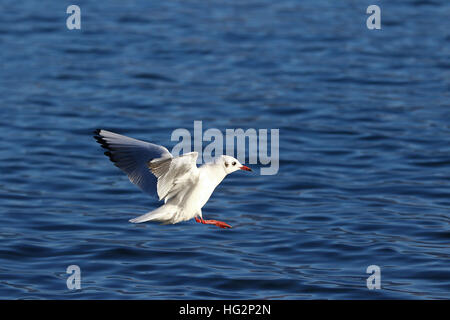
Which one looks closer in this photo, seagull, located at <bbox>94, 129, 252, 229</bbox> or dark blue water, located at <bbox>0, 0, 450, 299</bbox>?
seagull, located at <bbox>94, 129, 252, 229</bbox>

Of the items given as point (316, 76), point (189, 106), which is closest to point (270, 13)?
point (316, 76)

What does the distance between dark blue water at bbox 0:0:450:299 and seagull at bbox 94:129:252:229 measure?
1563mm

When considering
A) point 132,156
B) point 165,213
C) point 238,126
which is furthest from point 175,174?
point 238,126

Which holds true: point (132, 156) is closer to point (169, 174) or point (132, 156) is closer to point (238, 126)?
point (169, 174)

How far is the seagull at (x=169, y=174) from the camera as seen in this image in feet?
33.4

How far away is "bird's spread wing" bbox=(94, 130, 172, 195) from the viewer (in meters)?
10.8

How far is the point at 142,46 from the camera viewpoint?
86.0ft

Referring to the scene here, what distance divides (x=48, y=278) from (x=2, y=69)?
12550 millimetres

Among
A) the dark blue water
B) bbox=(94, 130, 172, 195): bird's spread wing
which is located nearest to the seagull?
bbox=(94, 130, 172, 195): bird's spread wing

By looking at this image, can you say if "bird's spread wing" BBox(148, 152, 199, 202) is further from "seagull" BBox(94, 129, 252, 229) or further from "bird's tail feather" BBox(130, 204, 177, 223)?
"bird's tail feather" BBox(130, 204, 177, 223)

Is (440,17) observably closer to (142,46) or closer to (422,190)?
(142,46)

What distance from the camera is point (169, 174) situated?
10.2 m

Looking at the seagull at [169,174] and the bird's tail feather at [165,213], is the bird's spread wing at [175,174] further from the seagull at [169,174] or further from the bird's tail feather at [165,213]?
the bird's tail feather at [165,213]

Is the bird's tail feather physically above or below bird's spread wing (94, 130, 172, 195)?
below
